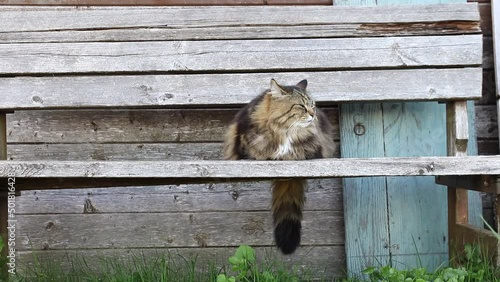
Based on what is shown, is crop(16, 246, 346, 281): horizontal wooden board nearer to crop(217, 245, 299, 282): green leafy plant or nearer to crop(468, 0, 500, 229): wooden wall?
crop(217, 245, 299, 282): green leafy plant

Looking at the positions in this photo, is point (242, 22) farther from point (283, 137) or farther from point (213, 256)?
point (213, 256)

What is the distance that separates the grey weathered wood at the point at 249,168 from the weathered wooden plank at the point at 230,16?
98 centimetres

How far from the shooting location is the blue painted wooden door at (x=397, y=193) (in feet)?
12.5

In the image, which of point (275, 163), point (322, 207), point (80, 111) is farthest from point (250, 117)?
point (80, 111)

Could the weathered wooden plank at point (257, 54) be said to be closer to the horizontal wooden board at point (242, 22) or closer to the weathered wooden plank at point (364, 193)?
the horizontal wooden board at point (242, 22)

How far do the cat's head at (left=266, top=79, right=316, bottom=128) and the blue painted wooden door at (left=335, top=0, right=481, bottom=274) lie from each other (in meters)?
0.71

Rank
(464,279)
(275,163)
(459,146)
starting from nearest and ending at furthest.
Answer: (275,163) → (464,279) → (459,146)

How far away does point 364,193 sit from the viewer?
383 centimetres

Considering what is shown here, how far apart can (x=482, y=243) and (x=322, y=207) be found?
91 cm

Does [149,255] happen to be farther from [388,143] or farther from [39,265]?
[388,143]

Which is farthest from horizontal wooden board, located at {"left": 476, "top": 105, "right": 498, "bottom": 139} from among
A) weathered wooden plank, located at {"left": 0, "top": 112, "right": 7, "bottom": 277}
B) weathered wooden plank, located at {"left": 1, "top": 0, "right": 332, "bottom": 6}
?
weathered wooden plank, located at {"left": 0, "top": 112, "right": 7, "bottom": 277}

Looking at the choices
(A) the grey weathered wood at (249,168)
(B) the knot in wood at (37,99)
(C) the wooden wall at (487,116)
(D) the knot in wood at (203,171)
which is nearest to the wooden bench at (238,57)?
(B) the knot in wood at (37,99)

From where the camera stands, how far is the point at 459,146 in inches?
137

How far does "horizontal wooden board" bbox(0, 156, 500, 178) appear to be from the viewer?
9.16 feet
